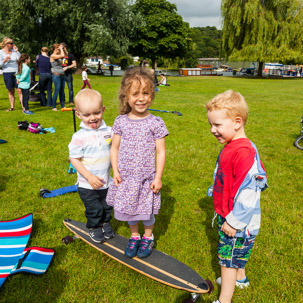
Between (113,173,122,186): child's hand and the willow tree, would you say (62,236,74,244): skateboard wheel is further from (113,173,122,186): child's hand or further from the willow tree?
the willow tree

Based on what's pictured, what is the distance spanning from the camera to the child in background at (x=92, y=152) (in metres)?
2.73

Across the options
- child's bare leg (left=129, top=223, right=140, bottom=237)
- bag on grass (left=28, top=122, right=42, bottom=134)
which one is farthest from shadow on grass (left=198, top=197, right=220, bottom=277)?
bag on grass (left=28, top=122, right=42, bottom=134)

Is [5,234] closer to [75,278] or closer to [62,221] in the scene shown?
[62,221]

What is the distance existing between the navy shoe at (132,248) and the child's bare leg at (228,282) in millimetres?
1038

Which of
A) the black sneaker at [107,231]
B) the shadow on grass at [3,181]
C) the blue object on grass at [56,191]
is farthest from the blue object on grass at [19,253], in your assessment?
the shadow on grass at [3,181]

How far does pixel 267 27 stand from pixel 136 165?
3401cm

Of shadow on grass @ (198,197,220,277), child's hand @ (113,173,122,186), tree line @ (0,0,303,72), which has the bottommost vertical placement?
shadow on grass @ (198,197,220,277)

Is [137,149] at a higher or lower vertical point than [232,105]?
lower

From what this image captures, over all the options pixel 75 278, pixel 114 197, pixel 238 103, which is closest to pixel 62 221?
pixel 75 278

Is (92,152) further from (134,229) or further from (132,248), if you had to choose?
(132,248)

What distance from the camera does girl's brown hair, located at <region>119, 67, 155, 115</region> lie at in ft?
8.38

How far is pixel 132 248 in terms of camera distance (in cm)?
296

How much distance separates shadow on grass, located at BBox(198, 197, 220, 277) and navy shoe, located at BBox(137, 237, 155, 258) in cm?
75

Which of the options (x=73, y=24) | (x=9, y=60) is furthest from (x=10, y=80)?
(x=73, y=24)
